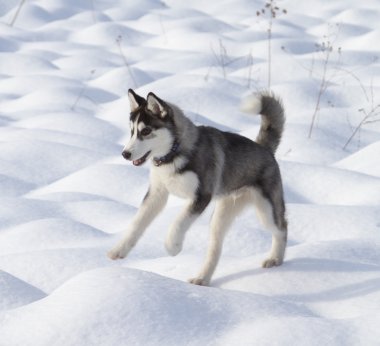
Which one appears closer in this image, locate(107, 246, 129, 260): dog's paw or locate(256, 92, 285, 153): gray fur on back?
Result: locate(107, 246, 129, 260): dog's paw

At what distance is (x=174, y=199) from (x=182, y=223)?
1579 millimetres

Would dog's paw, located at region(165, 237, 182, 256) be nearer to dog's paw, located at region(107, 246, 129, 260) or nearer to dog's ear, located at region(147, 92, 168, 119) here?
dog's paw, located at region(107, 246, 129, 260)

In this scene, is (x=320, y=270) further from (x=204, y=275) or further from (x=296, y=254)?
(x=204, y=275)

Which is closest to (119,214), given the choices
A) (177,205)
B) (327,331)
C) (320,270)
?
(177,205)

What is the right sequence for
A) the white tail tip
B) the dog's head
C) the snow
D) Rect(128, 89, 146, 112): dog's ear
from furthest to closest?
the white tail tip
Rect(128, 89, 146, 112): dog's ear
the dog's head
the snow

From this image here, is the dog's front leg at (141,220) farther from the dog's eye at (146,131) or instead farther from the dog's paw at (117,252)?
the dog's eye at (146,131)

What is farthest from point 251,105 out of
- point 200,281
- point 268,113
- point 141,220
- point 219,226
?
point 200,281

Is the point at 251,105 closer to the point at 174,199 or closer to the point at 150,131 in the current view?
the point at 150,131

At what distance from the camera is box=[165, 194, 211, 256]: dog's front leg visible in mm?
3500

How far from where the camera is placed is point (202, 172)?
359 cm

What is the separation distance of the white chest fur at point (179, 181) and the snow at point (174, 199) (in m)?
0.42

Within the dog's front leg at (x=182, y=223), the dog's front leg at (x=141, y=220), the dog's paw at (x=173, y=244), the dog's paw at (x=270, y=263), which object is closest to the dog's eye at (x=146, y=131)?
the dog's front leg at (x=141, y=220)

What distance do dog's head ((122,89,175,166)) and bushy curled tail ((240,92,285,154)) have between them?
522mm

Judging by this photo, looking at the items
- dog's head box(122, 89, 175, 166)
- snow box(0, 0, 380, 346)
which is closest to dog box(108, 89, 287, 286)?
dog's head box(122, 89, 175, 166)
